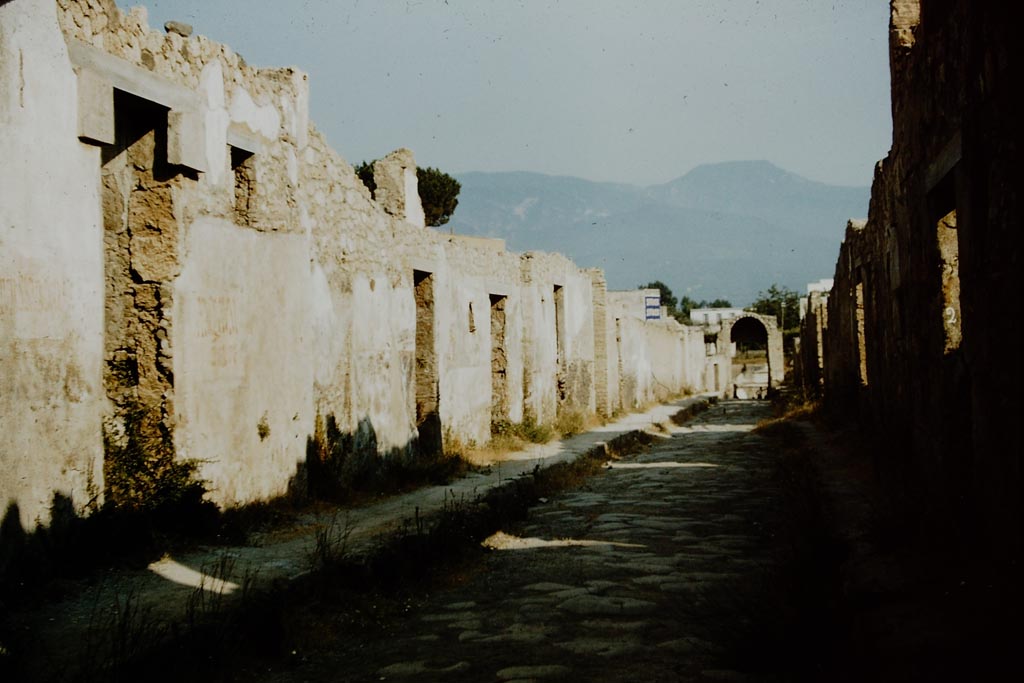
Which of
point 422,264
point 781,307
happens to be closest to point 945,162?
point 422,264

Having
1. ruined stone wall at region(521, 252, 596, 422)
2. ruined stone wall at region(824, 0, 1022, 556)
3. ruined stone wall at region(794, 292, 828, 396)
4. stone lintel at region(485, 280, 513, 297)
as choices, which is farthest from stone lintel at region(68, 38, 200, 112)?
ruined stone wall at region(794, 292, 828, 396)

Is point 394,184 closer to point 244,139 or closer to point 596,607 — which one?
point 244,139

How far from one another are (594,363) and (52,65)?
16365 millimetres

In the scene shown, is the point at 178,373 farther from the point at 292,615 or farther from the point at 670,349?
the point at 670,349

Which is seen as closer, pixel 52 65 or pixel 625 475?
pixel 52 65

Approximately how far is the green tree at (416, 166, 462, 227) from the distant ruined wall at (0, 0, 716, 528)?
3313cm

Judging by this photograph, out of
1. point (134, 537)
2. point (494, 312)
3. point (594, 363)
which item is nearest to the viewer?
point (134, 537)

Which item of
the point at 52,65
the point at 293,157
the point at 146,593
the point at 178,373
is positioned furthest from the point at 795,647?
the point at 293,157

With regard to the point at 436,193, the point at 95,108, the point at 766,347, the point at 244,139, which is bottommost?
the point at 766,347

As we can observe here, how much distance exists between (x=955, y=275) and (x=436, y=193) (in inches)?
1547

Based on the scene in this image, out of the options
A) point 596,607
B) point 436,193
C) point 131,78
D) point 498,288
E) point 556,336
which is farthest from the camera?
point 436,193

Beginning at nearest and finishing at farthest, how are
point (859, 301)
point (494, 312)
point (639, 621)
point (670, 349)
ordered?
point (639, 621) < point (859, 301) < point (494, 312) < point (670, 349)

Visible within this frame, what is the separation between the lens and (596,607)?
5203 millimetres

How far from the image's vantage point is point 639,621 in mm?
4867
